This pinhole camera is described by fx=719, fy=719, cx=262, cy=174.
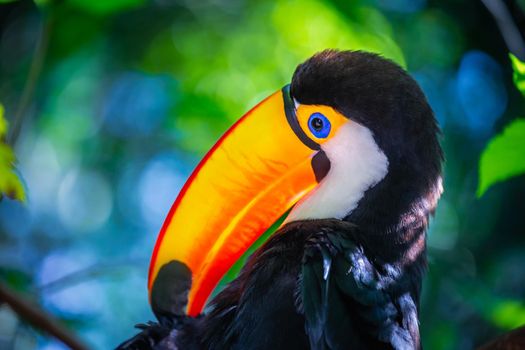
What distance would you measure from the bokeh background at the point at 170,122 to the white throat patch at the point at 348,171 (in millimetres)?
994

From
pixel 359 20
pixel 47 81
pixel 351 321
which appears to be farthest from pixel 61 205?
pixel 351 321

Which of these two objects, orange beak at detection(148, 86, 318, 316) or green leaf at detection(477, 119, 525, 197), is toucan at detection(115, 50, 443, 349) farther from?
green leaf at detection(477, 119, 525, 197)

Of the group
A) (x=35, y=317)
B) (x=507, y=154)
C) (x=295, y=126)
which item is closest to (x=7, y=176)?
(x=35, y=317)

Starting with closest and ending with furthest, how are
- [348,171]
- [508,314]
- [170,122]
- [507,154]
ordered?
[507,154]
[348,171]
[508,314]
[170,122]

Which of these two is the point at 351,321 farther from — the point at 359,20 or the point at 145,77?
the point at 145,77

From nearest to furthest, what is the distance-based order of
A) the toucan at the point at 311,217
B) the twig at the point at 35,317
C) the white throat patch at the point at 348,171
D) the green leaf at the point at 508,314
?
the twig at the point at 35,317
the toucan at the point at 311,217
the white throat patch at the point at 348,171
the green leaf at the point at 508,314

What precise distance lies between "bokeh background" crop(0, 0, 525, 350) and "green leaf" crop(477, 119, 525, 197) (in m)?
1.15

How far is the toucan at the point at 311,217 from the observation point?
133 centimetres

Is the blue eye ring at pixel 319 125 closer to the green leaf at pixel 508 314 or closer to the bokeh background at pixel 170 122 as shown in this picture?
the bokeh background at pixel 170 122

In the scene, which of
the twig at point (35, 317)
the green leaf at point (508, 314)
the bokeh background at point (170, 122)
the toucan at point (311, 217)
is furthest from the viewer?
the bokeh background at point (170, 122)

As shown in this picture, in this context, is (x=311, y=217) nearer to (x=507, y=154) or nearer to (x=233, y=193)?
Answer: (x=233, y=193)

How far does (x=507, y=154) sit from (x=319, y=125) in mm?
408

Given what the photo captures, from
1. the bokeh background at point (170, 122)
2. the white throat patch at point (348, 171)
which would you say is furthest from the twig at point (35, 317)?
the bokeh background at point (170, 122)

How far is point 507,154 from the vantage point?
4.56ft
